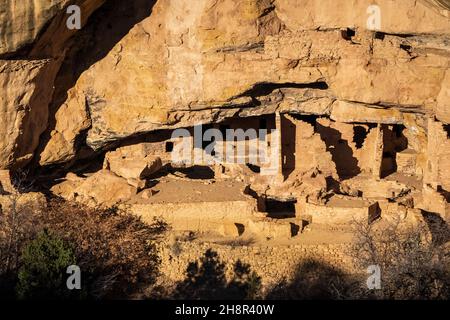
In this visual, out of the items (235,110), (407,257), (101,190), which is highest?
(235,110)

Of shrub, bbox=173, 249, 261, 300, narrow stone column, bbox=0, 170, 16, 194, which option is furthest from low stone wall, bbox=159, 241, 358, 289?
narrow stone column, bbox=0, 170, 16, 194

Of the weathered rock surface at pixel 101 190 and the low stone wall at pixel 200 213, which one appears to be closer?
the low stone wall at pixel 200 213

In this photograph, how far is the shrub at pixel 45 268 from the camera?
59.3ft

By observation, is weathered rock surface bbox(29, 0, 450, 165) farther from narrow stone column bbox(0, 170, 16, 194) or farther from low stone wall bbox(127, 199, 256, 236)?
low stone wall bbox(127, 199, 256, 236)

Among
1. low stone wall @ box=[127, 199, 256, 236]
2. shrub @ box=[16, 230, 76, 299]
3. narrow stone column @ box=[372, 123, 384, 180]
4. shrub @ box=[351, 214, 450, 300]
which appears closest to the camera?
shrub @ box=[16, 230, 76, 299]

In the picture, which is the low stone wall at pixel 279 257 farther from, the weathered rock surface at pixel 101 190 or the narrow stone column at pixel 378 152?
the narrow stone column at pixel 378 152

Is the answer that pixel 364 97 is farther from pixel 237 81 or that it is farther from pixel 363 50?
pixel 237 81

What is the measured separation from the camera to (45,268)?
18.5m

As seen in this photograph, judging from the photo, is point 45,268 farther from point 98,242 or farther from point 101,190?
point 101,190

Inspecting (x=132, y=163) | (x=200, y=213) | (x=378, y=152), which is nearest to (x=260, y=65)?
(x=200, y=213)

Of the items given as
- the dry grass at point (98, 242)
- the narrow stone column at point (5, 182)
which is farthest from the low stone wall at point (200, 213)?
the narrow stone column at point (5, 182)

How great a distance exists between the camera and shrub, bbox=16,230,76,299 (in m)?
18.1

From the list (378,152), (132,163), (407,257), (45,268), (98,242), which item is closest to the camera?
(45,268)

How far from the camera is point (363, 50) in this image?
2025cm
